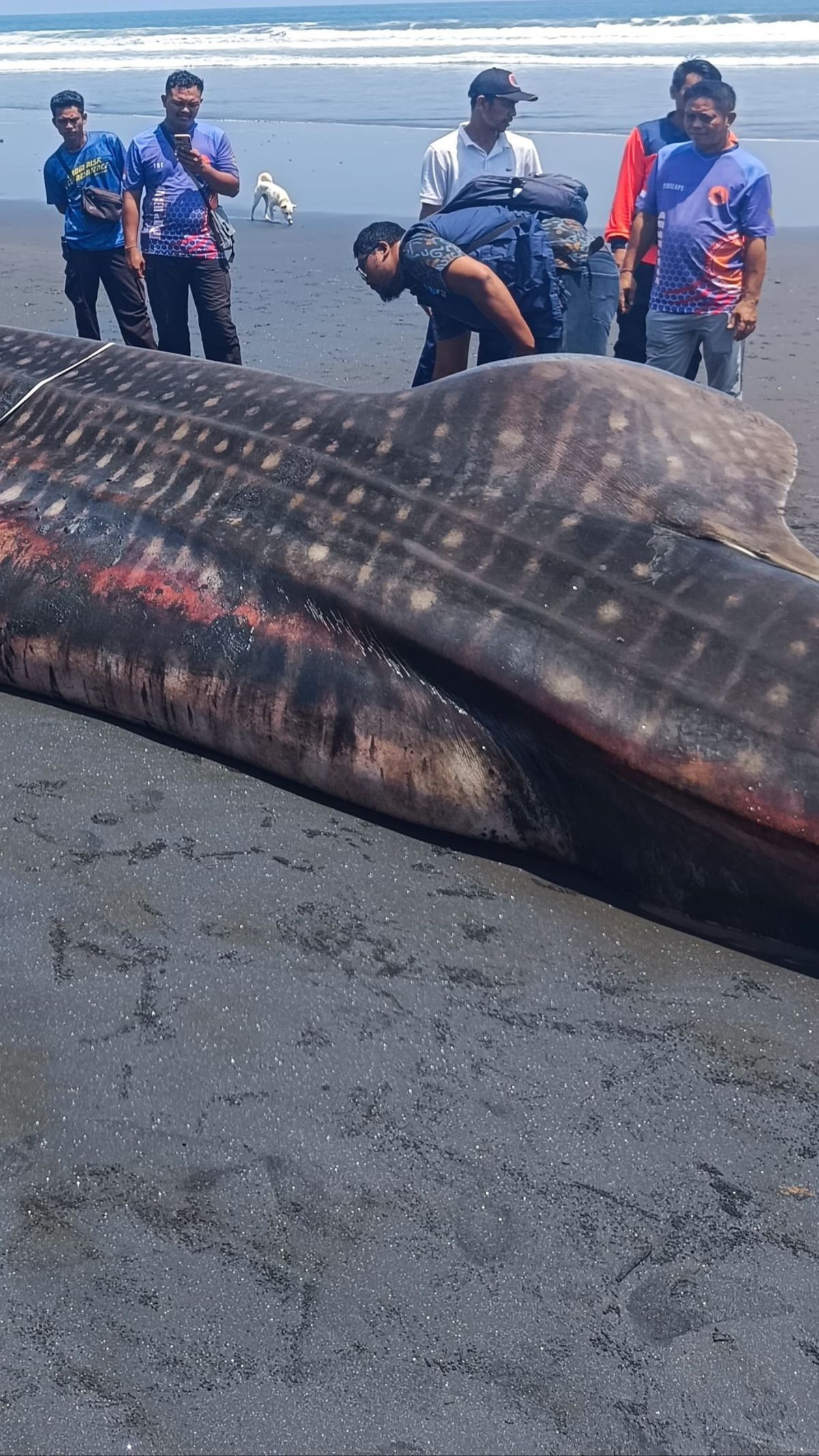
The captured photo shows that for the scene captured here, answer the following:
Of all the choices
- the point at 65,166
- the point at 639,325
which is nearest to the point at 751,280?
the point at 639,325

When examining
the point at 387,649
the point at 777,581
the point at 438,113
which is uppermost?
the point at 438,113

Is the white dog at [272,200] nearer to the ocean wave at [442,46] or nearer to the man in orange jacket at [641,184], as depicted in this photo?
the man in orange jacket at [641,184]

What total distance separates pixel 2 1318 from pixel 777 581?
266 centimetres

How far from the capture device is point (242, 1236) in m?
2.71

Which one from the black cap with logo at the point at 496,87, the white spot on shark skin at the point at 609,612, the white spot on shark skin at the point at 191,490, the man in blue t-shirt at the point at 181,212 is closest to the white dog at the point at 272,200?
the man in blue t-shirt at the point at 181,212

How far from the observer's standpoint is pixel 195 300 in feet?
27.8

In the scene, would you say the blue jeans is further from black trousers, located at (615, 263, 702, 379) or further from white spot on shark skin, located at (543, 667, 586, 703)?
white spot on shark skin, located at (543, 667, 586, 703)

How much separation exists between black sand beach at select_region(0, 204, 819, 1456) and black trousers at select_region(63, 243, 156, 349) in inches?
214

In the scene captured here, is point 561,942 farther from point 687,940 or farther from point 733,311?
point 733,311

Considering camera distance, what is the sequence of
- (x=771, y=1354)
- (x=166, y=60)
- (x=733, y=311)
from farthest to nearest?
(x=166, y=60), (x=733, y=311), (x=771, y=1354)

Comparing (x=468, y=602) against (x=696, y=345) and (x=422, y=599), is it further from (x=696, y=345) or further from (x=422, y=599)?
(x=696, y=345)

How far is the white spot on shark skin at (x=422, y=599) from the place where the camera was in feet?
13.1

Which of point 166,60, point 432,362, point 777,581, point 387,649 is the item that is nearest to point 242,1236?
point 387,649

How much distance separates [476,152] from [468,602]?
14.6ft
